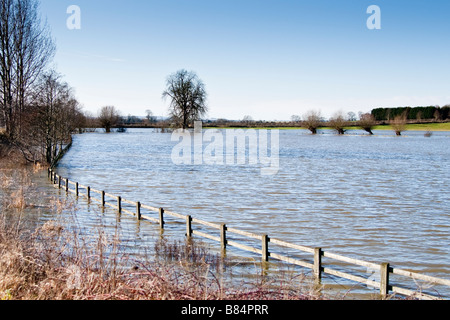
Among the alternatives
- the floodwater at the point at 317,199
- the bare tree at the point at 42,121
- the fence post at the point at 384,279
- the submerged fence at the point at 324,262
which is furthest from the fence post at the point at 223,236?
the bare tree at the point at 42,121

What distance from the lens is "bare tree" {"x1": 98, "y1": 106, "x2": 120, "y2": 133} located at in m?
128

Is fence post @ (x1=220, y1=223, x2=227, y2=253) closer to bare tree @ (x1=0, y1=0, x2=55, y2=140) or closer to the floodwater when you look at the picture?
the floodwater

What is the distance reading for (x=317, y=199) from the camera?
24.2 metres

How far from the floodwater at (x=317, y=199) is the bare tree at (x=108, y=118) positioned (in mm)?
86829

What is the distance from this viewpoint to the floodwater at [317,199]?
15.5 metres

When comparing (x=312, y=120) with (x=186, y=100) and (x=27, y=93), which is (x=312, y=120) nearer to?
(x=186, y=100)

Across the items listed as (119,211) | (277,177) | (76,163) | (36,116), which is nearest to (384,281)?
(119,211)

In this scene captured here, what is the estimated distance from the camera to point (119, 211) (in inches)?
748

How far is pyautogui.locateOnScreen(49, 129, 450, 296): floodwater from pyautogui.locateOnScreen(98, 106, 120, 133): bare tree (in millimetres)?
86829

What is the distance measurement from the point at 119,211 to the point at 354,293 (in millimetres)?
11074

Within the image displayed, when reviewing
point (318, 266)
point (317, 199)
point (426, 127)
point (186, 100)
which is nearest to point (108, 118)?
point (186, 100)

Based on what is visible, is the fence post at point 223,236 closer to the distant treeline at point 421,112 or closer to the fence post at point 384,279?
the fence post at point 384,279
